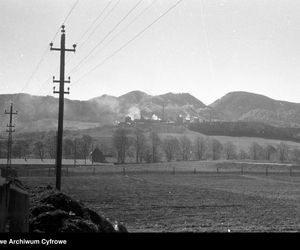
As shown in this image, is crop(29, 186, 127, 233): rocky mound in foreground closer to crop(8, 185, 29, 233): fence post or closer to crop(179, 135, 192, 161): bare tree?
crop(8, 185, 29, 233): fence post

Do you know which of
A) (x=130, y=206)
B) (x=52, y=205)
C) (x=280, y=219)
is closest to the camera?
(x=52, y=205)

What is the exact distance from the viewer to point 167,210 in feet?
78.6

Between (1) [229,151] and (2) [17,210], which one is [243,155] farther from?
(2) [17,210]

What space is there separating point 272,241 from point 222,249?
0.84 meters

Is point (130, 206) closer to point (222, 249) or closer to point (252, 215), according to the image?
point (252, 215)

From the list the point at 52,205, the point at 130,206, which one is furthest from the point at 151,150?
the point at 52,205

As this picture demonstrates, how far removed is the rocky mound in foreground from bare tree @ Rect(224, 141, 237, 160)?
159 m

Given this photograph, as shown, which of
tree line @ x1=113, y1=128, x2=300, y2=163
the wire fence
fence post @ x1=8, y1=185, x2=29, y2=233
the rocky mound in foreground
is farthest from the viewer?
tree line @ x1=113, y1=128, x2=300, y2=163

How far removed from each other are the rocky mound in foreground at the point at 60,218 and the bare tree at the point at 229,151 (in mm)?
158658

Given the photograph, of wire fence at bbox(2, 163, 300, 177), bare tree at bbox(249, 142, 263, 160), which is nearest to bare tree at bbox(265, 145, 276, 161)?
bare tree at bbox(249, 142, 263, 160)

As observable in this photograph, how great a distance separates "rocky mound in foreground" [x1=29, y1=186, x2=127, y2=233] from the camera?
9787 mm

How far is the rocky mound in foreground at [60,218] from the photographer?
32.1 feet

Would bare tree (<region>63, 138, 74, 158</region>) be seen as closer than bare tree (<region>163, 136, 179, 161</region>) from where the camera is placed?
Yes

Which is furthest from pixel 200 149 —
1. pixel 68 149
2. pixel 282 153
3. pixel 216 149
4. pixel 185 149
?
pixel 68 149
